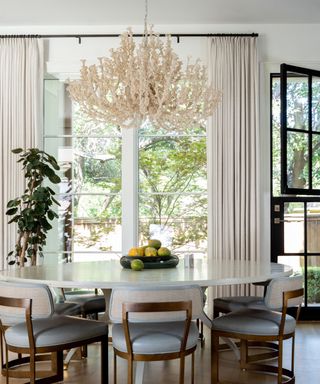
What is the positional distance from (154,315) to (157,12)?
11.7 ft

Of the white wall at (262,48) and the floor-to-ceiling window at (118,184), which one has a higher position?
the white wall at (262,48)

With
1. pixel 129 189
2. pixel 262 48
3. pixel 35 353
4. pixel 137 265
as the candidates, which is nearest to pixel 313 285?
pixel 129 189

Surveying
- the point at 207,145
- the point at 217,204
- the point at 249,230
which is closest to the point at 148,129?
the point at 207,145

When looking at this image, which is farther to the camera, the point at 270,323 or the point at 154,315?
the point at 270,323

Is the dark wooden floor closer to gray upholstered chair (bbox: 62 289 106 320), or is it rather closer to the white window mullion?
gray upholstered chair (bbox: 62 289 106 320)

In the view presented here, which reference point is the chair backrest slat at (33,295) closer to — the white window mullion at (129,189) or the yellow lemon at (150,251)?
the yellow lemon at (150,251)

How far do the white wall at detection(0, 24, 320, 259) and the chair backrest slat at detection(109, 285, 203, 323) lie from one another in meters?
3.01

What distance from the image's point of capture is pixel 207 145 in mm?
6039

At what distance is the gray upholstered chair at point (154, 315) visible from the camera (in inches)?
122

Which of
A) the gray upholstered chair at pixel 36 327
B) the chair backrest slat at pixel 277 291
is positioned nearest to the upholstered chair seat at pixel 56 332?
the gray upholstered chair at pixel 36 327

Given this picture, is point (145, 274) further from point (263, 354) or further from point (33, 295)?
point (263, 354)

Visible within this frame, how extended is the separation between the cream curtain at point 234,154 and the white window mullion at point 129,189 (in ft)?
2.62

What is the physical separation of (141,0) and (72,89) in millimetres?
1693

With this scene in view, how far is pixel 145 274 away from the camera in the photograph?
3779 mm
